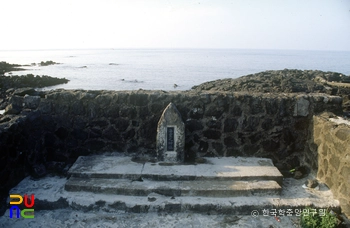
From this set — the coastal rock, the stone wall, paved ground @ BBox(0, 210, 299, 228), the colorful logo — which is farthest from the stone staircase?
the coastal rock

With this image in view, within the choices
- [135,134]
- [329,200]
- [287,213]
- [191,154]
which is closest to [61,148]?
[135,134]

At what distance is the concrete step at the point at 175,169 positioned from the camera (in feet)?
16.1

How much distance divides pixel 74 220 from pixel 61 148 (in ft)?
6.45

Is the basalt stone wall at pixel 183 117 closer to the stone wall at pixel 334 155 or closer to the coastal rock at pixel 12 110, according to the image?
the coastal rock at pixel 12 110

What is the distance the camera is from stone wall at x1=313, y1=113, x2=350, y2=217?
4.35 meters

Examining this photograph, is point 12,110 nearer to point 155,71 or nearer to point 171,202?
point 171,202

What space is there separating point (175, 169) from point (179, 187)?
1.64ft

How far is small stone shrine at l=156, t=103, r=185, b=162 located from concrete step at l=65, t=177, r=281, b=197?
678mm

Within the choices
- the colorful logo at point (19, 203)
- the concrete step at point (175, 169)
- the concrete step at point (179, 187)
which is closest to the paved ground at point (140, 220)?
the colorful logo at point (19, 203)

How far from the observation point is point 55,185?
4949mm

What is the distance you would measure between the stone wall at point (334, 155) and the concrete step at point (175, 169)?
2.62 feet

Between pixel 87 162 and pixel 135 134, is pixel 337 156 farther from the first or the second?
pixel 87 162

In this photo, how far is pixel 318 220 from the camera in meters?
4.02

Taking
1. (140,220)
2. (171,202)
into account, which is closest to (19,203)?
(140,220)
